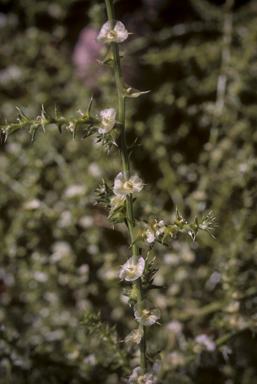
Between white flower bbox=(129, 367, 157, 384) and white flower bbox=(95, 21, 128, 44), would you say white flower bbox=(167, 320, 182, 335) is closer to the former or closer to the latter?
white flower bbox=(129, 367, 157, 384)

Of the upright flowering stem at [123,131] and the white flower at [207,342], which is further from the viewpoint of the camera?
the white flower at [207,342]

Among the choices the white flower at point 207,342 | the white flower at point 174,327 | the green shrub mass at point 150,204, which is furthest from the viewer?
the white flower at point 174,327

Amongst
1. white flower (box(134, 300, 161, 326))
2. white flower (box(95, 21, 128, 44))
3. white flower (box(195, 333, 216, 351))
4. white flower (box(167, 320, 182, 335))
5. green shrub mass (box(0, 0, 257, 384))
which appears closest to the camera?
white flower (box(95, 21, 128, 44))

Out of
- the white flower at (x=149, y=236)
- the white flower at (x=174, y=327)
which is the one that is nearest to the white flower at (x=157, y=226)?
the white flower at (x=149, y=236)

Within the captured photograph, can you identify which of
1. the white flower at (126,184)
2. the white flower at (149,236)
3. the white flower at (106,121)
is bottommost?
the white flower at (149,236)

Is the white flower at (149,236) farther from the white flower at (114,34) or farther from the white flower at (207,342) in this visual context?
the white flower at (207,342)

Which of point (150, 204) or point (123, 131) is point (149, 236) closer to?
point (123, 131)

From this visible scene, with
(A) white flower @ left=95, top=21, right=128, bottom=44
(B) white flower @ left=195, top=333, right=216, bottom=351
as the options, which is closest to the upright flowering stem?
(A) white flower @ left=95, top=21, right=128, bottom=44
